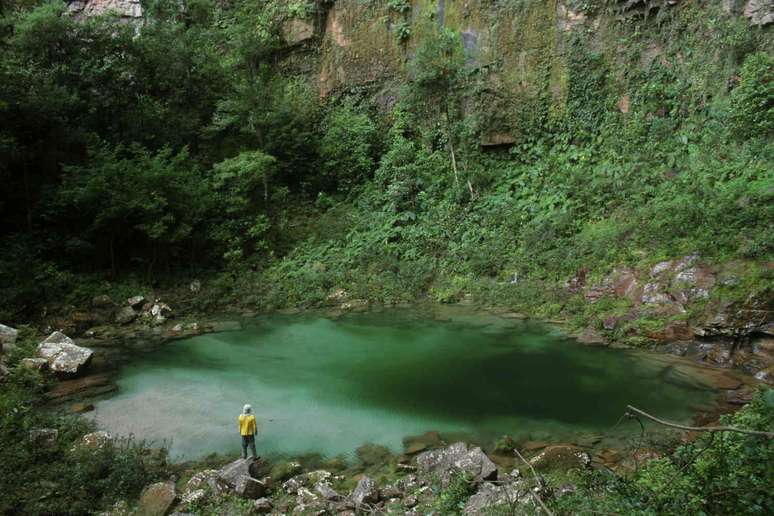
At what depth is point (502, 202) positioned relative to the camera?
700 inches

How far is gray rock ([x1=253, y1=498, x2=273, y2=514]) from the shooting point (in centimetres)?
603

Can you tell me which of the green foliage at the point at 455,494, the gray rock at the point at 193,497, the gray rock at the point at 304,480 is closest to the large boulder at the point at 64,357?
the gray rock at the point at 193,497

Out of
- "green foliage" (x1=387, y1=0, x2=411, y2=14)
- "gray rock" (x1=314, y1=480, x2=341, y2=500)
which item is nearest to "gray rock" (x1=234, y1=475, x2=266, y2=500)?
"gray rock" (x1=314, y1=480, x2=341, y2=500)

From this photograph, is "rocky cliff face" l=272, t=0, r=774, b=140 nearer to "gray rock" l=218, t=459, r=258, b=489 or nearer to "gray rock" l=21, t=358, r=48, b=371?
"gray rock" l=21, t=358, r=48, b=371

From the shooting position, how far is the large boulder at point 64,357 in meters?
10.4

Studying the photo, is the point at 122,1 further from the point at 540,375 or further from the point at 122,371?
the point at 540,375

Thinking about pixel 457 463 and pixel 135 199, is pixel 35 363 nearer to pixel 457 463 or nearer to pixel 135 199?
pixel 135 199

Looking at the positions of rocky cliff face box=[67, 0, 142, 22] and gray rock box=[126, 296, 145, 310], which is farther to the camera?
rocky cliff face box=[67, 0, 142, 22]

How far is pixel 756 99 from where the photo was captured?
43.2 feet

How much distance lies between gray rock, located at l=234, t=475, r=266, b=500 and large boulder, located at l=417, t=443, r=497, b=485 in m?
2.05

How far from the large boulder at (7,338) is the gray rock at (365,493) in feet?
26.6

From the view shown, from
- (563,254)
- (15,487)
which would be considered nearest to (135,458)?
(15,487)

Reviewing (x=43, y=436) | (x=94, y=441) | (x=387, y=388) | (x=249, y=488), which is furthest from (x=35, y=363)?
(x=387, y=388)

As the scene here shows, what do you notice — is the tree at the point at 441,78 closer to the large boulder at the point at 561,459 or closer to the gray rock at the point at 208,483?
the large boulder at the point at 561,459
